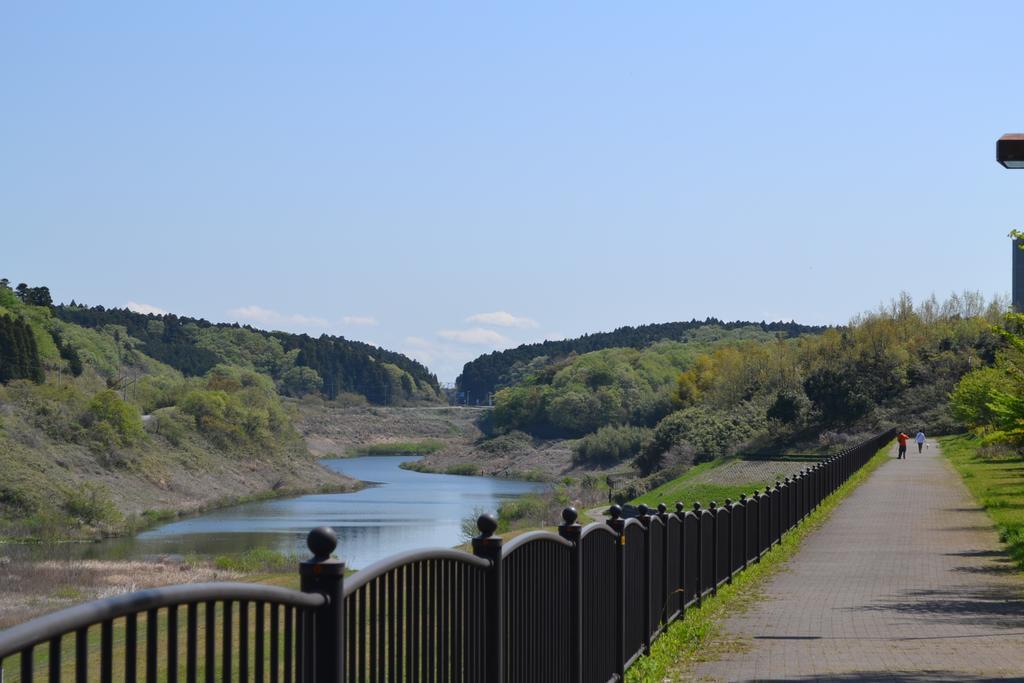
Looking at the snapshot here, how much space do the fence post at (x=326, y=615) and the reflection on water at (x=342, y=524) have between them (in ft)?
134

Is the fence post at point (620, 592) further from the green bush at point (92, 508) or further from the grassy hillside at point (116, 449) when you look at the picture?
the green bush at point (92, 508)

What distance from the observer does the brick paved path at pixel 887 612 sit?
36.8 ft

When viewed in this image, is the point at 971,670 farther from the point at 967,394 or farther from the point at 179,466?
the point at 179,466

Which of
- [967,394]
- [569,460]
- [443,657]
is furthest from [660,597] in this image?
[569,460]

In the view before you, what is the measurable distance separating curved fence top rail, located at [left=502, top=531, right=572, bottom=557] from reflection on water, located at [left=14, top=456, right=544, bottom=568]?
37.0 metres

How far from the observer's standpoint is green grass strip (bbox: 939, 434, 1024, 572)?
23719 millimetres

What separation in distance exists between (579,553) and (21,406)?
352ft

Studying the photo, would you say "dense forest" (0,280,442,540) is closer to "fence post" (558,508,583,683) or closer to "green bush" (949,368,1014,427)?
"green bush" (949,368,1014,427)

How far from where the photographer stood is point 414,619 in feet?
17.9

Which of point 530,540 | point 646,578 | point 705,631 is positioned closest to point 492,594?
point 530,540

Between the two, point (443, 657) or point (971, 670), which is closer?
point (443, 657)

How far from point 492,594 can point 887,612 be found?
30.5 ft

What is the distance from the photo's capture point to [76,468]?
102 meters

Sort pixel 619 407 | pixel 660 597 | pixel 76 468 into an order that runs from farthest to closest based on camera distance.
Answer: pixel 619 407 < pixel 76 468 < pixel 660 597
